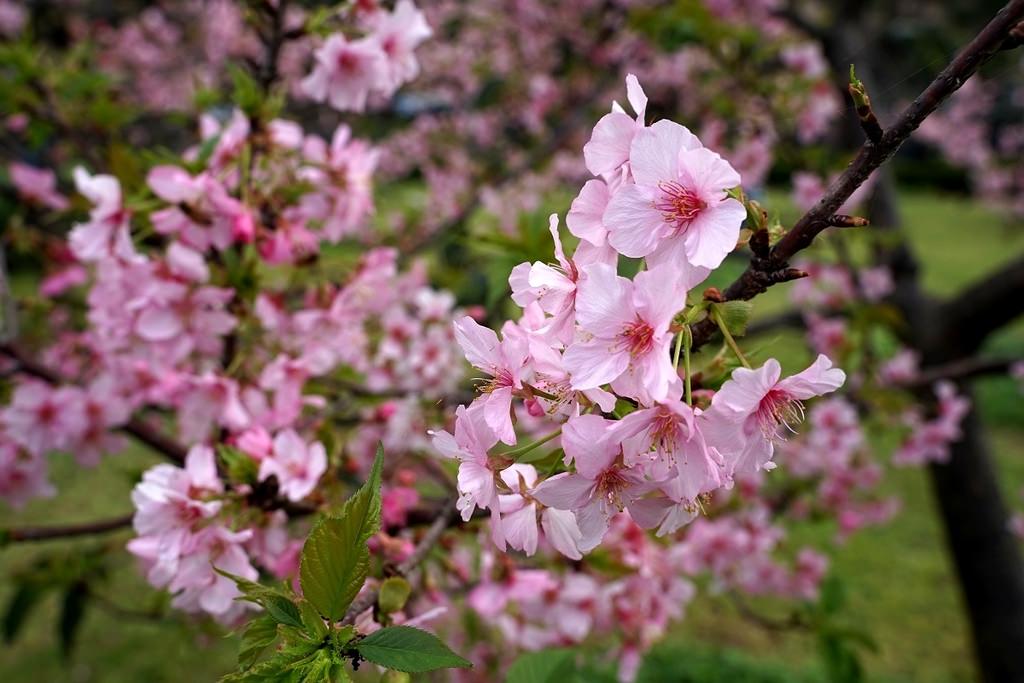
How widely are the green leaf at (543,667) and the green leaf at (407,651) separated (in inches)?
15.1

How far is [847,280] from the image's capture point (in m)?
3.28

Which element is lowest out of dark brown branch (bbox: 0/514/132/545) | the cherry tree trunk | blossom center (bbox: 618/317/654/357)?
the cherry tree trunk

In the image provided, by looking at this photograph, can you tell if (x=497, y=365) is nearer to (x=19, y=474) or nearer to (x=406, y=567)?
Result: (x=406, y=567)

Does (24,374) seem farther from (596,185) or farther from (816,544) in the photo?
(816,544)

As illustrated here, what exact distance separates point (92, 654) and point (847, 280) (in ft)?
13.5

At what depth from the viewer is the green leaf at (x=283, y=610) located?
76 cm

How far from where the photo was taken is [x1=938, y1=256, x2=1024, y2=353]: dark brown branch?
9.61 ft

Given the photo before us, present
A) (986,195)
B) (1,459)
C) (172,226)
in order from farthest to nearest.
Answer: (986,195), (1,459), (172,226)

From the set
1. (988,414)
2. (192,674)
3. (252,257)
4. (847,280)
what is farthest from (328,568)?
(988,414)

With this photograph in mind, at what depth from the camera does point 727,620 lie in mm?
4516

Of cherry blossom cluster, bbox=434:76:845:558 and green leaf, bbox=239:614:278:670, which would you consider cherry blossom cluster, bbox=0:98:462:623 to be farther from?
cherry blossom cluster, bbox=434:76:845:558

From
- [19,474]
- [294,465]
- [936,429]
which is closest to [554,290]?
[294,465]

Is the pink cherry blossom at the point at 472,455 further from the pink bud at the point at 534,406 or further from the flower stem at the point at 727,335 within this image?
the flower stem at the point at 727,335

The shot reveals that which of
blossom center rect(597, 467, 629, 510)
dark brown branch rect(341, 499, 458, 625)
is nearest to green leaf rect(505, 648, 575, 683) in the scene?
dark brown branch rect(341, 499, 458, 625)
